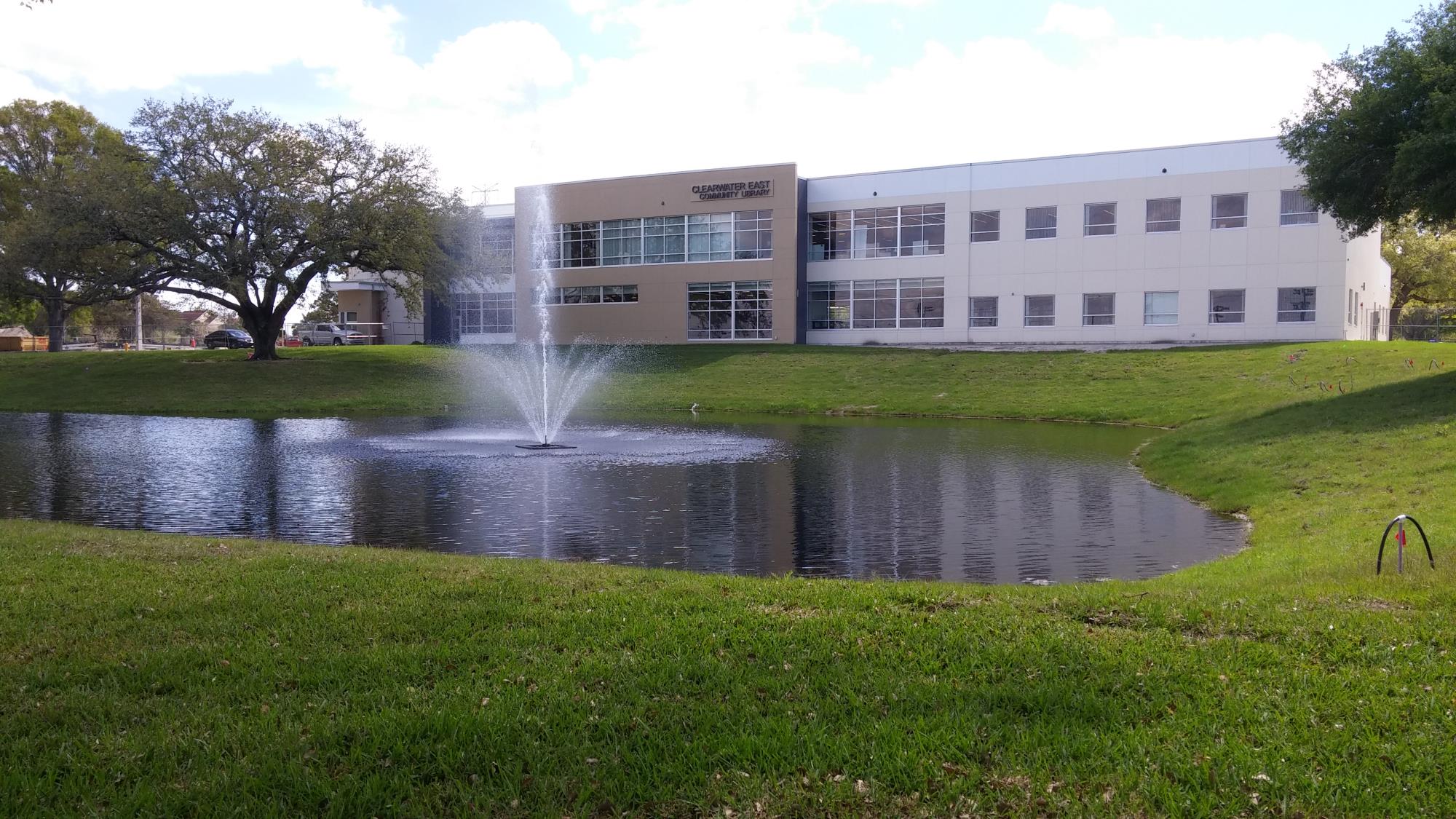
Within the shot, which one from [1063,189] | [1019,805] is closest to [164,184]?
[1063,189]

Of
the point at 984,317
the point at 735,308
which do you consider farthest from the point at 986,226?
the point at 735,308

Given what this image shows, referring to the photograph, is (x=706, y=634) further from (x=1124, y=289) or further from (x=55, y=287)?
(x=55, y=287)

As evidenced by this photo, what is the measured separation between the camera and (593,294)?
6412 centimetres

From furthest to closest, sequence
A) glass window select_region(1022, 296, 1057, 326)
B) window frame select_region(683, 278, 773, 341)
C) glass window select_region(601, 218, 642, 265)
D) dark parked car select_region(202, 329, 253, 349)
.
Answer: dark parked car select_region(202, 329, 253, 349) < glass window select_region(601, 218, 642, 265) < window frame select_region(683, 278, 773, 341) < glass window select_region(1022, 296, 1057, 326)

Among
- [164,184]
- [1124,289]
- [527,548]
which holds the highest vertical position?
[164,184]

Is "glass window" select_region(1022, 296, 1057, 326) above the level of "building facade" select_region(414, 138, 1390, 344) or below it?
below

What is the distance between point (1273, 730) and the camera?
210 inches

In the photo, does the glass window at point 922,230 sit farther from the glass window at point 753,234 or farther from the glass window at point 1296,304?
the glass window at point 1296,304

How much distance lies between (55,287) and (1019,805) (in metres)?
64.3

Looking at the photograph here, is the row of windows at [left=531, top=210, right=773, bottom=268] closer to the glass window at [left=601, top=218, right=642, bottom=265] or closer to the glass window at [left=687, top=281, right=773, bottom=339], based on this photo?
the glass window at [left=601, top=218, right=642, bottom=265]

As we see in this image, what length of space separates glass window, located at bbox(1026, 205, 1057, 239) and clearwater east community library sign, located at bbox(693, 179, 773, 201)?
13681mm

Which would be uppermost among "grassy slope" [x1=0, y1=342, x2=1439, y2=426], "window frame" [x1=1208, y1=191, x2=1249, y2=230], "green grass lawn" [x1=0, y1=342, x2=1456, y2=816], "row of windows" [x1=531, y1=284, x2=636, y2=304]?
"window frame" [x1=1208, y1=191, x2=1249, y2=230]

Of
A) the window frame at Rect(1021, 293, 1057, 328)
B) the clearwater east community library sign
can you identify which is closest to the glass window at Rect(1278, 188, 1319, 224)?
the window frame at Rect(1021, 293, 1057, 328)

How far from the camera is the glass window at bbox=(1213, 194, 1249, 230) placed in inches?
1938
